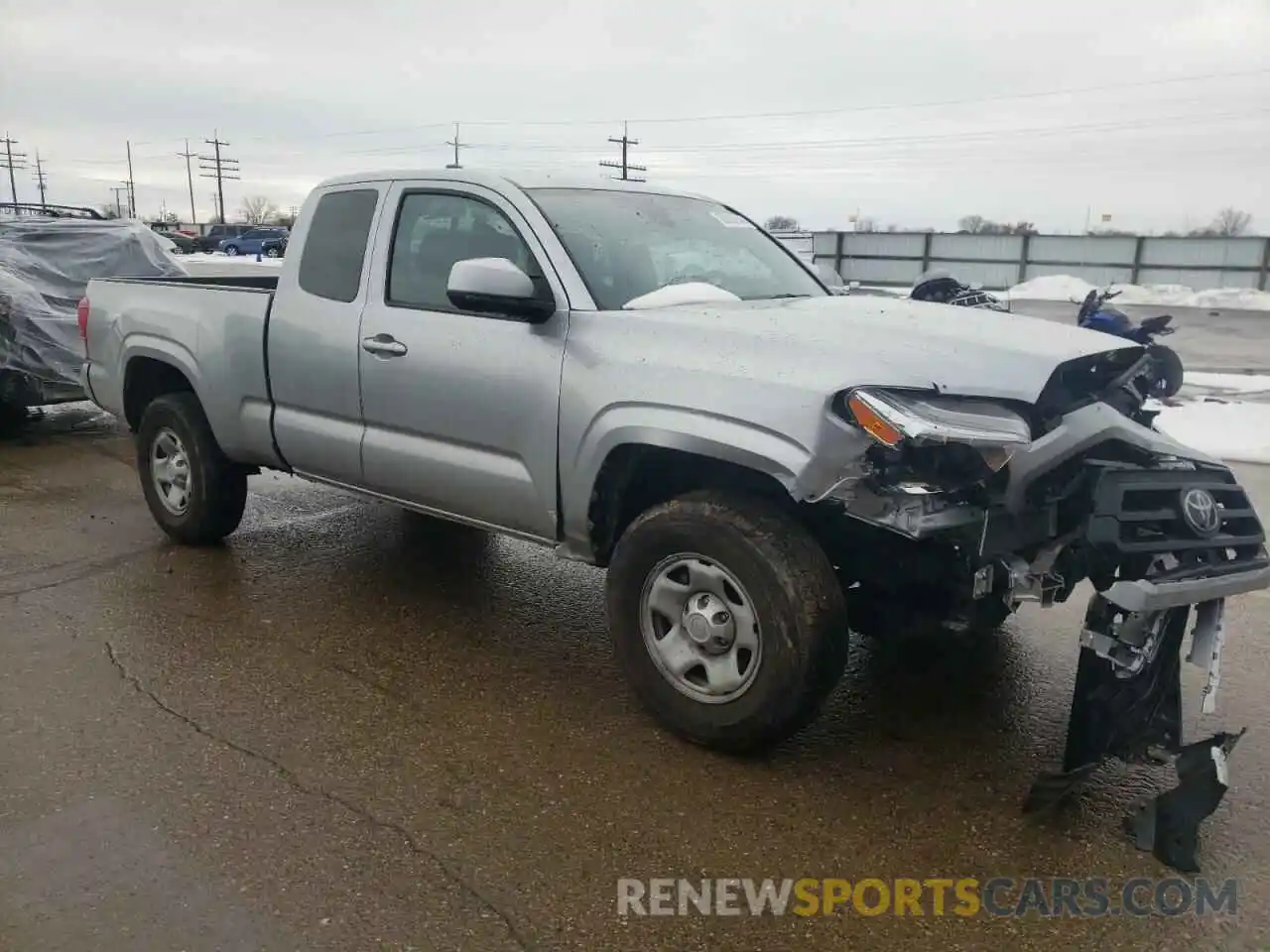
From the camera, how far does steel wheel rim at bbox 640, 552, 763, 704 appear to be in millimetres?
3369

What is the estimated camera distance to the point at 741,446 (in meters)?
3.25

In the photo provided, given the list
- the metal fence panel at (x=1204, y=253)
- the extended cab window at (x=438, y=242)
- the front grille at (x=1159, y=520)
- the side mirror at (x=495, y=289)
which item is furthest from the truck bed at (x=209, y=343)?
the metal fence panel at (x=1204, y=253)

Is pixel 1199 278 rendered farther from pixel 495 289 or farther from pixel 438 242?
pixel 495 289

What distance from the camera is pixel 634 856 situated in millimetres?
2951

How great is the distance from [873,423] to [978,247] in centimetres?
2894

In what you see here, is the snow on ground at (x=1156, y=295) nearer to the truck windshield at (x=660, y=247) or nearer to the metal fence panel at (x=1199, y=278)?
the metal fence panel at (x=1199, y=278)

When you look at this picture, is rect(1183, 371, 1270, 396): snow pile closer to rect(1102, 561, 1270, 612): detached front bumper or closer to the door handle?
rect(1102, 561, 1270, 612): detached front bumper

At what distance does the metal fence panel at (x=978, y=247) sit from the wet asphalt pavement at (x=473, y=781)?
25995mm

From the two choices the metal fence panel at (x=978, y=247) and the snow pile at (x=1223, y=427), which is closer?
the snow pile at (x=1223, y=427)

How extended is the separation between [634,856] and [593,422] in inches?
58.3

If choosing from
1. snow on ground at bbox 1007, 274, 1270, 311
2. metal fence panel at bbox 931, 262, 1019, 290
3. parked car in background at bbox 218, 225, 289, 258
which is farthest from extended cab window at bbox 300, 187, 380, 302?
parked car in background at bbox 218, 225, 289, 258

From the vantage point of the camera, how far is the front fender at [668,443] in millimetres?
3166

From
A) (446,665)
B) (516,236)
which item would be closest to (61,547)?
(446,665)

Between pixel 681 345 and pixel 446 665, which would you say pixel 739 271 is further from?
pixel 446 665
